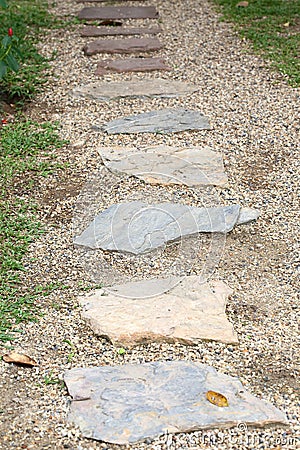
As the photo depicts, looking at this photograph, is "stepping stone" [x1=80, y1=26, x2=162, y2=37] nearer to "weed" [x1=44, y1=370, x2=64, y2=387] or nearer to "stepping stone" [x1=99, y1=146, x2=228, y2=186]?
"stepping stone" [x1=99, y1=146, x2=228, y2=186]

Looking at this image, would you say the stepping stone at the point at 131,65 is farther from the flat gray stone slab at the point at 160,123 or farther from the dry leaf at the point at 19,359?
the dry leaf at the point at 19,359

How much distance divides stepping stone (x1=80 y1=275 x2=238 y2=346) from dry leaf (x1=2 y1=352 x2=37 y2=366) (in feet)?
0.92

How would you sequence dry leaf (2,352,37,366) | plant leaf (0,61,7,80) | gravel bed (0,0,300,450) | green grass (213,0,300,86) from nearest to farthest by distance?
gravel bed (0,0,300,450) < dry leaf (2,352,37,366) < plant leaf (0,61,7,80) < green grass (213,0,300,86)

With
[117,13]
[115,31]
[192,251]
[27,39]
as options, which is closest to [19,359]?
[192,251]

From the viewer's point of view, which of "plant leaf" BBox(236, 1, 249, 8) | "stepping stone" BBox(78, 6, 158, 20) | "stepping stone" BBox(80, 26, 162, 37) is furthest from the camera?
"plant leaf" BBox(236, 1, 249, 8)

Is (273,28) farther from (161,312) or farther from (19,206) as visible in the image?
(161,312)

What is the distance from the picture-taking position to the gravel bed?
247cm

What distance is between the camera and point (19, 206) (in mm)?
3699

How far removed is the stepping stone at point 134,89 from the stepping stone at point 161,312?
2053 millimetres

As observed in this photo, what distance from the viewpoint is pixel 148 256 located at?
10.8 ft

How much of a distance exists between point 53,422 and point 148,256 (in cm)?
108

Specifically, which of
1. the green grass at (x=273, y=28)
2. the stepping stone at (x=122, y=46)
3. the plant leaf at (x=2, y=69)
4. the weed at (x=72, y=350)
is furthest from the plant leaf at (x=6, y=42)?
the weed at (x=72, y=350)

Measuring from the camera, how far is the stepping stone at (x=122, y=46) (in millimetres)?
5629

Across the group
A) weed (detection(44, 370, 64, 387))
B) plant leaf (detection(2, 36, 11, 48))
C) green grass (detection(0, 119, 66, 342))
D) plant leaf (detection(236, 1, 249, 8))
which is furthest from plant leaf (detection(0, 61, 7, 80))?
plant leaf (detection(236, 1, 249, 8))
